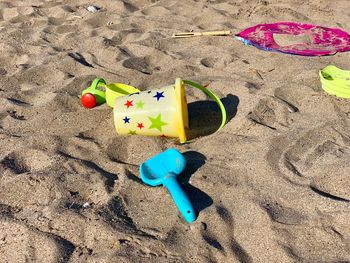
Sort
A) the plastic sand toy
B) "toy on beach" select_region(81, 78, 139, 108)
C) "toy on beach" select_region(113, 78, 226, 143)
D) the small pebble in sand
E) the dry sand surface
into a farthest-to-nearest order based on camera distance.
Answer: the small pebble in sand, the plastic sand toy, "toy on beach" select_region(81, 78, 139, 108), "toy on beach" select_region(113, 78, 226, 143), the dry sand surface

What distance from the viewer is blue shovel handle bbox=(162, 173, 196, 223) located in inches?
61.8

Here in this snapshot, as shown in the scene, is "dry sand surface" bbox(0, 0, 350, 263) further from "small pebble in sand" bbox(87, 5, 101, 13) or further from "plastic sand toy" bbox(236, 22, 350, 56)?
"small pebble in sand" bbox(87, 5, 101, 13)

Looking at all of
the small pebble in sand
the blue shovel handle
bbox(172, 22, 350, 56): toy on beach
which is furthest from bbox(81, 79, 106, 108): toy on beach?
the small pebble in sand

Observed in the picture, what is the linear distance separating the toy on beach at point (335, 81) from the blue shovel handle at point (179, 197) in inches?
39.6

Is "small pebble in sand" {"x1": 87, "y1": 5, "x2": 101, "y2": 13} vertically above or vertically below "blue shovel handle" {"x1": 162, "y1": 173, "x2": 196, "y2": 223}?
below

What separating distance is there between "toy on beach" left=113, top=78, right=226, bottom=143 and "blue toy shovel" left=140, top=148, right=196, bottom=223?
152 millimetres

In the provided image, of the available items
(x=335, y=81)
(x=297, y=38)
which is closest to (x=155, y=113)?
(x=335, y=81)

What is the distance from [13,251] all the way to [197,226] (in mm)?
576

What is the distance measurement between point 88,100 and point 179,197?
0.88 metres

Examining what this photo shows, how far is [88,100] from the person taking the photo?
2.29 meters

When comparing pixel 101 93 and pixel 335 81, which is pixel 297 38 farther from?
pixel 101 93

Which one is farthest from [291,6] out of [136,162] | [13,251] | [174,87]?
[13,251]

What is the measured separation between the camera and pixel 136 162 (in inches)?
75.4

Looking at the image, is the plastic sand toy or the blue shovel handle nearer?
the blue shovel handle
